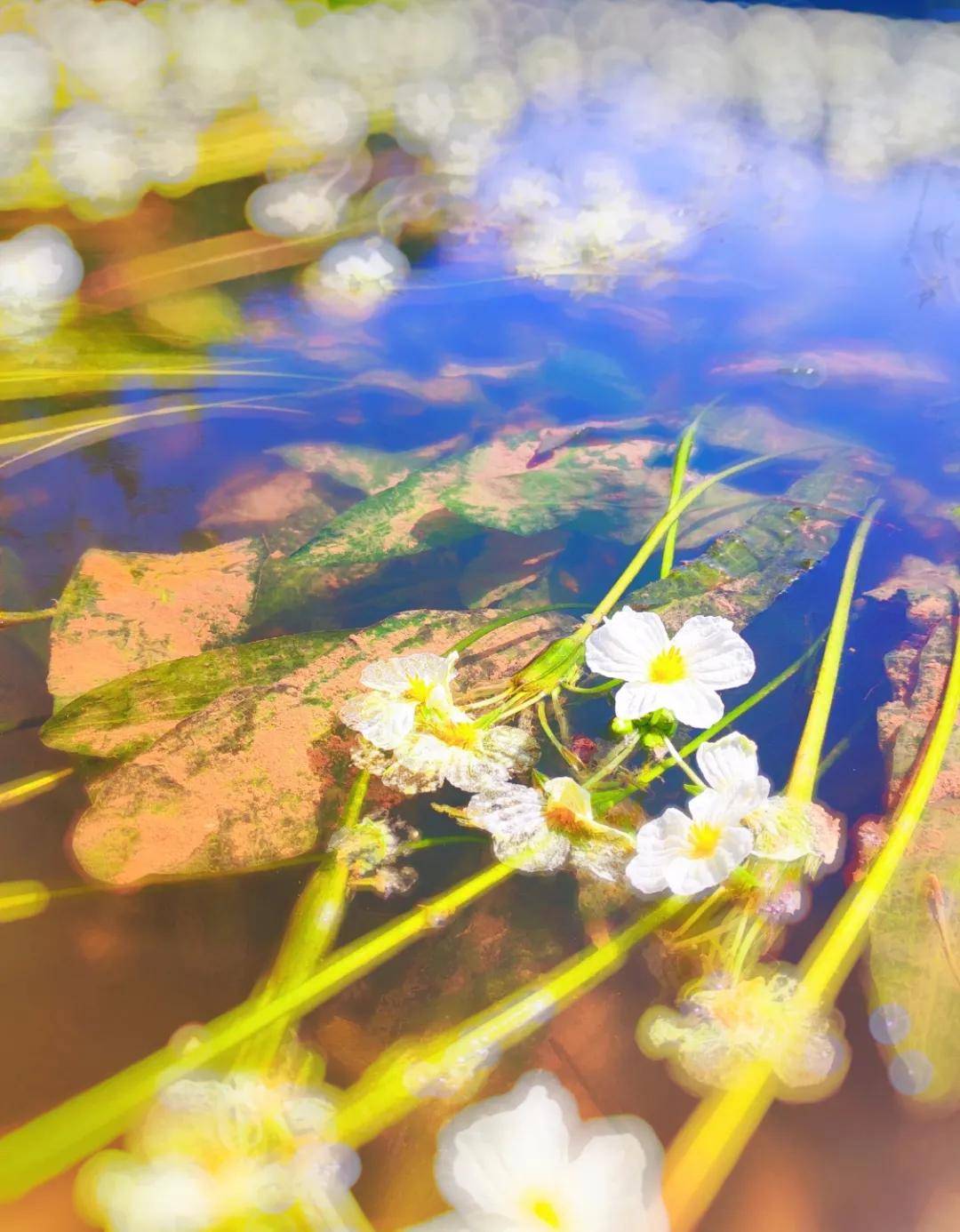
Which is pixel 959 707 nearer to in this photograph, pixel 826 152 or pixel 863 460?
pixel 863 460

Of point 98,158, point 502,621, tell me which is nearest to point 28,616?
point 502,621

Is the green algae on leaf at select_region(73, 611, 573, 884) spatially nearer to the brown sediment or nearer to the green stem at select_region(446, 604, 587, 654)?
the green stem at select_region(446, 604, 587, 654)

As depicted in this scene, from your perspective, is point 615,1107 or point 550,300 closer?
point 615,1107

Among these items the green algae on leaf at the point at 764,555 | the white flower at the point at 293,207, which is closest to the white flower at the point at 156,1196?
the green algae on leaf at the point at 764,555

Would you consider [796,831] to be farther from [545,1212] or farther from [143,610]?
[143,610]

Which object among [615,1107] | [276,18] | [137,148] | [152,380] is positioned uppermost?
[276,18]

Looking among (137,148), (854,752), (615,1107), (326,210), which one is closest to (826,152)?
(326,210)

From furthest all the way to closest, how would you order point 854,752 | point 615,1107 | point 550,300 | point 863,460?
point 550,300 < point 863,460 < point 854,752 < point 615,1107
